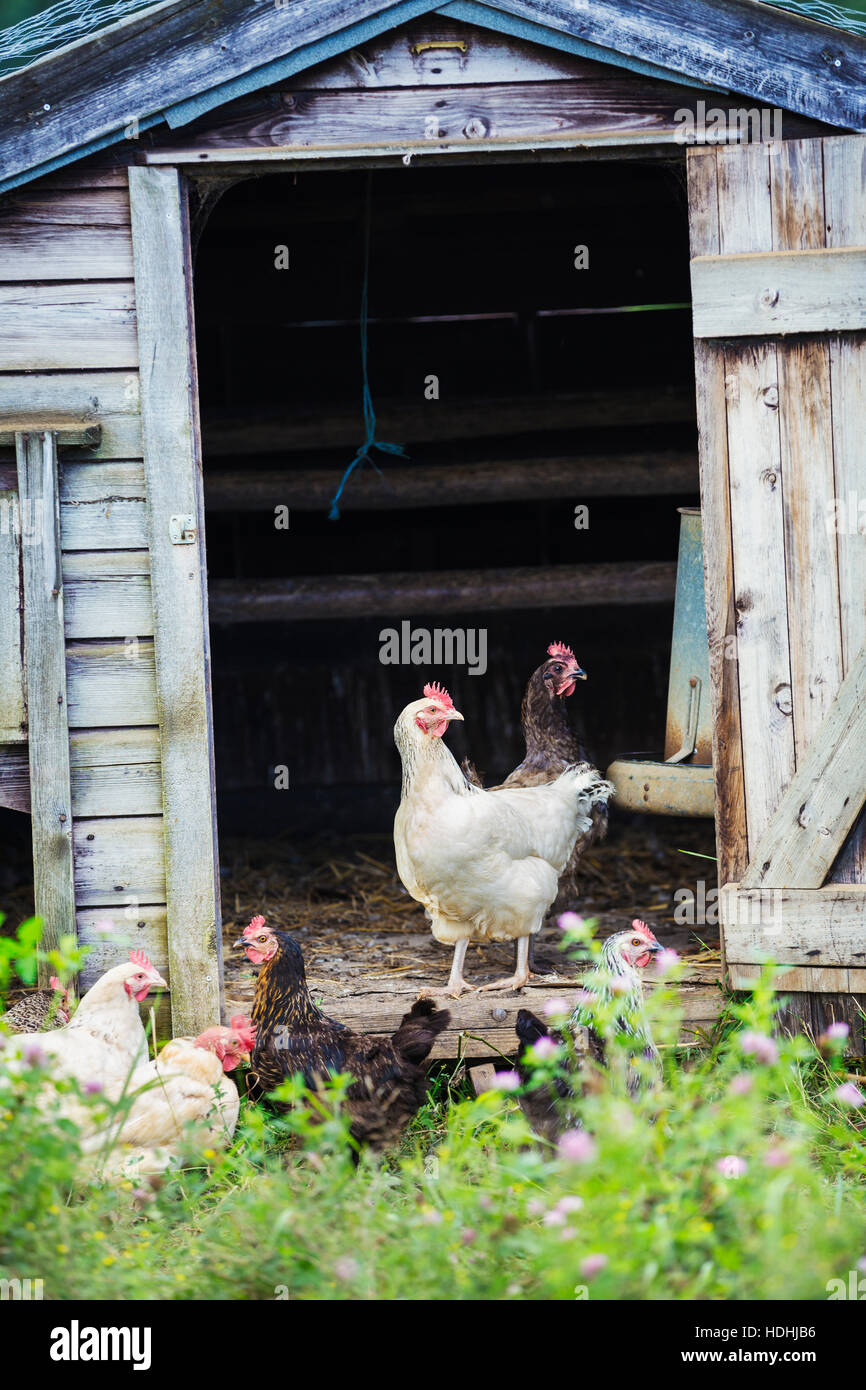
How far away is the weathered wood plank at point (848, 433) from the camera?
3846 mm

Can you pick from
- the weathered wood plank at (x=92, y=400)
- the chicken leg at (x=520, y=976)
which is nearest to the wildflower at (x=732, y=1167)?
the chicken leg at (x=520, y=976)

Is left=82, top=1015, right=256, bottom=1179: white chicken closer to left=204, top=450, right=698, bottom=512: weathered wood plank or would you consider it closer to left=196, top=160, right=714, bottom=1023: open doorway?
left=196, top=160, right=714, bottom=1023: open doorway

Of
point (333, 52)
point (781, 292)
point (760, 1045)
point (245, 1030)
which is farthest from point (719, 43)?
point (245, 1030)

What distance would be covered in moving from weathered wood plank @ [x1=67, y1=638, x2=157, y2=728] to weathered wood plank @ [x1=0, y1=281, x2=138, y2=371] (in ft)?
2.97

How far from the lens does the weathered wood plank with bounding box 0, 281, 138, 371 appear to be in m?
3.97

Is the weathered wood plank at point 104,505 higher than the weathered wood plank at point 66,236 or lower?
lower

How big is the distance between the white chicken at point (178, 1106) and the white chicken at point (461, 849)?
35.3 inches

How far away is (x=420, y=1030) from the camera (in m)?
3.74

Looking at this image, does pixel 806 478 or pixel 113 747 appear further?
pixel 113 747

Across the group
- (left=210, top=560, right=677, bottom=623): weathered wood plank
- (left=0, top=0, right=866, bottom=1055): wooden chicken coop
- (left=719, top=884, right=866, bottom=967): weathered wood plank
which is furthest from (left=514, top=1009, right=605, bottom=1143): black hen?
→ (left=210, top=560, right=677, bottom=623): weathered wood plank

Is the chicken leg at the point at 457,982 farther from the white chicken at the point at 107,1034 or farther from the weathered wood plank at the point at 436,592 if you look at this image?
the weathered wood plank at the point at 436,592

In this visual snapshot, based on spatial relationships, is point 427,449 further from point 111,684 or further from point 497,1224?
point 497,1224

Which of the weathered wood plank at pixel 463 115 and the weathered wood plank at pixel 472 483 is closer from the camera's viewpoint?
the weathered wood plank at pixel 463 115

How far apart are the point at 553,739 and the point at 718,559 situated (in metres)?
1.40
